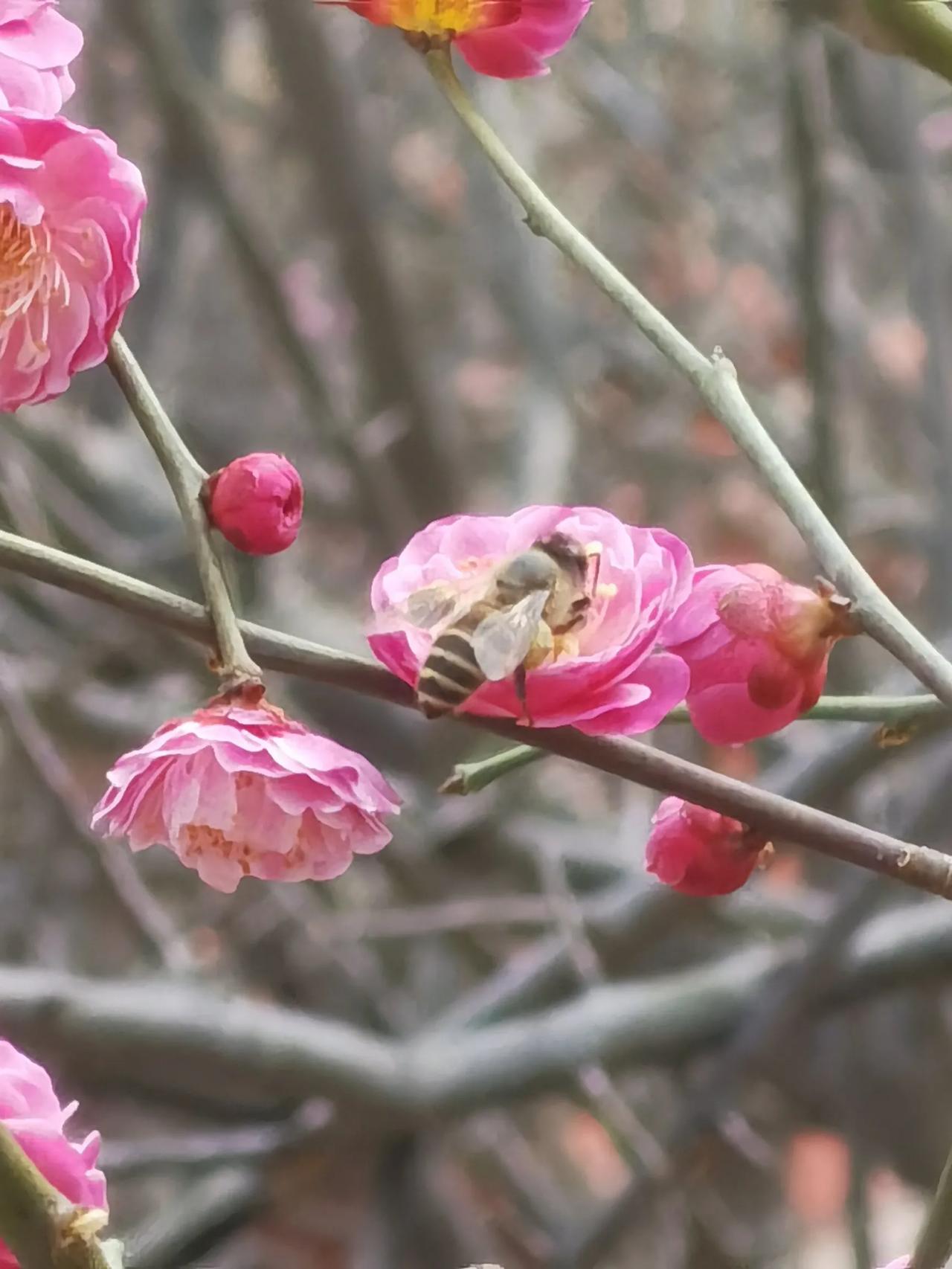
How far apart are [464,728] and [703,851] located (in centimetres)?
74

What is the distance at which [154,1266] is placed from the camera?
2.64ft

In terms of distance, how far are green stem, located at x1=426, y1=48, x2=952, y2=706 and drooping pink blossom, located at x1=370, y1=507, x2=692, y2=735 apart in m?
0.03

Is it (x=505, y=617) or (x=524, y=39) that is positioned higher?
(x=524, y=39)

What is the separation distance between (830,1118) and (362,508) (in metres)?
0.73

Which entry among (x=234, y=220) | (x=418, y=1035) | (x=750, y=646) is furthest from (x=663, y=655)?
(x=234, y=220)

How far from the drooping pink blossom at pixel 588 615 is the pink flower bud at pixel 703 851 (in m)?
0.05

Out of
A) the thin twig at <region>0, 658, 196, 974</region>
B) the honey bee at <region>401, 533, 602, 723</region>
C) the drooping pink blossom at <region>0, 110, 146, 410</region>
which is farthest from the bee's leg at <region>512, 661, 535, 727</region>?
the thin twig at <region>0, 658, 196, 974</region>

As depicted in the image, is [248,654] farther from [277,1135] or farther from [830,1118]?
[830,1118]

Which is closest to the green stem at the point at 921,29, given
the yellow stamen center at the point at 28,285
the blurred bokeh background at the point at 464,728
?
the yellow stamen center at the point at 28,285

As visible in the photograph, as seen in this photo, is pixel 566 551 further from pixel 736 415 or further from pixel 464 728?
pixel 464 728

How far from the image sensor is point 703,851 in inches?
13.1

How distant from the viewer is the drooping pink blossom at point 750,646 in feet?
0.97

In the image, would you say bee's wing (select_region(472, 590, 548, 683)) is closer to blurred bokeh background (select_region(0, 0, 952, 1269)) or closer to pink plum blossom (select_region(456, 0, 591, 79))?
pink plum blossom (select_region(456, 0, 591, 79))

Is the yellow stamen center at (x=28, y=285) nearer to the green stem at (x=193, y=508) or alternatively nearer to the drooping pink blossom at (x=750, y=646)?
the green stem at (x=193, y=508)
